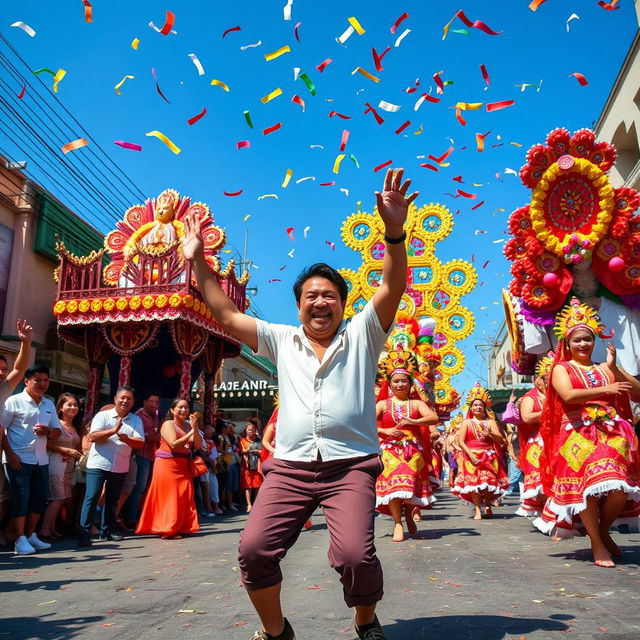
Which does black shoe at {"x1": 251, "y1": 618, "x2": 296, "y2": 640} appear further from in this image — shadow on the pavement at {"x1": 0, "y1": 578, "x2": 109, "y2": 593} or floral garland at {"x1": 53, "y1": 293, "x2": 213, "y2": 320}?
floral garland at {"x1": 53, "y1": 293, "x2": 213, "y2": 320}

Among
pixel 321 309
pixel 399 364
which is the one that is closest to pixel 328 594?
pixel 321 309

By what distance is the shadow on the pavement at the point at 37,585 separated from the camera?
4242 mm

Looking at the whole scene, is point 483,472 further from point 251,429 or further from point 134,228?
point 134,228

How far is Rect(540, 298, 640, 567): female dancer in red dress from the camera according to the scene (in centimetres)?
460

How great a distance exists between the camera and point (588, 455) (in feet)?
15.7

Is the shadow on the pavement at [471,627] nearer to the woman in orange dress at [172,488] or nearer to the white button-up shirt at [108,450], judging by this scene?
the white button-up shirt at [108,450]

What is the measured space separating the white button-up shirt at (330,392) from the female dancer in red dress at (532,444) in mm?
4185

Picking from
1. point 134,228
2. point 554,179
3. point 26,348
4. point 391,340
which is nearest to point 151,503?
→ point 26,348

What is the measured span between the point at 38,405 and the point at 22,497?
974 millimetres

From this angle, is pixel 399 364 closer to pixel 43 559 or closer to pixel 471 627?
pixel 43 559

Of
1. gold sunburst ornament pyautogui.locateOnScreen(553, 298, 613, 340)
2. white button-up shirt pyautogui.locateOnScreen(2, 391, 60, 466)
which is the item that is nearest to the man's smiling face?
gold sunburst ornament pyautogui.locateOnScreen(553, 298, 613, 340)

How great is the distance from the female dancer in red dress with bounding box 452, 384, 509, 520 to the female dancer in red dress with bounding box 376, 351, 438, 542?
7.17ft

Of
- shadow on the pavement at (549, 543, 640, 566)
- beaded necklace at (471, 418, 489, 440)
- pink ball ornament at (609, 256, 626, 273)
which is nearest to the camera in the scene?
shadow on the pavement at (549, 543, 640, 566)

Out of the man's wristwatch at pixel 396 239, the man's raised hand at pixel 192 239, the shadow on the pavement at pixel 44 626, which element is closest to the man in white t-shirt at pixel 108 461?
the shadow on the pavement at pixel 44 626
